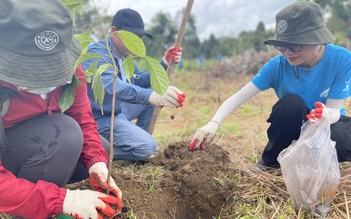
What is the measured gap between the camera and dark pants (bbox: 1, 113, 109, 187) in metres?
1.37

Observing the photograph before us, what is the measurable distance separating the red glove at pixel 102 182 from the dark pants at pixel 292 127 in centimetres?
92

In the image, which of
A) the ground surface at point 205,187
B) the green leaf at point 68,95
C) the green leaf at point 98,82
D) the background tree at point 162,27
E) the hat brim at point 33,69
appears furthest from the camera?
the background tree at point 162,27

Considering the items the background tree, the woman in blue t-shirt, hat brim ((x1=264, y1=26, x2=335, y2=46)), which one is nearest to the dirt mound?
the woman in blue t-shirt

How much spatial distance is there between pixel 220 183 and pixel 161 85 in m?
0.78

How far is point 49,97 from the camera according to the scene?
4.74 feet

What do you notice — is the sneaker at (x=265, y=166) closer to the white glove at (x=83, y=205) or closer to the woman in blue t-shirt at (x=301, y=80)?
the woman in blue t-shirt at (x=301, y=80)

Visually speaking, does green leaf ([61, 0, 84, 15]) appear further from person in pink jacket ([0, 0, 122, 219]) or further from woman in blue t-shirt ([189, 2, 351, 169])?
woman in blue t-shirt ([189, 2, 351, 169])

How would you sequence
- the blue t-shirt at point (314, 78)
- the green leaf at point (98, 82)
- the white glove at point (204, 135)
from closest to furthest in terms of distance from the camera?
the green leaf at point (98, 82) → the blue t-shirt at point (314, 78) → the white glove at point (204, 135)

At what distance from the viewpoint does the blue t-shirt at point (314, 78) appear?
1.73 meters

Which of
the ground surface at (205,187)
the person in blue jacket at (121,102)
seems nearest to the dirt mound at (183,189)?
the ground surface at (205,187)

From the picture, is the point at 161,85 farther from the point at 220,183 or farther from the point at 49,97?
the point at 220,183

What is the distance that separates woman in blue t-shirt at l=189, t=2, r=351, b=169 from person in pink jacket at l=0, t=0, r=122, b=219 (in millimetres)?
686

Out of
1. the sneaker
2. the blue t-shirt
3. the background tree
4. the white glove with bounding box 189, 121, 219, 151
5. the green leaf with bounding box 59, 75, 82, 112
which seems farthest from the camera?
the background tree

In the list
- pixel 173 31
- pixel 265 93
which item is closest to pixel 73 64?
pixel 265 93
